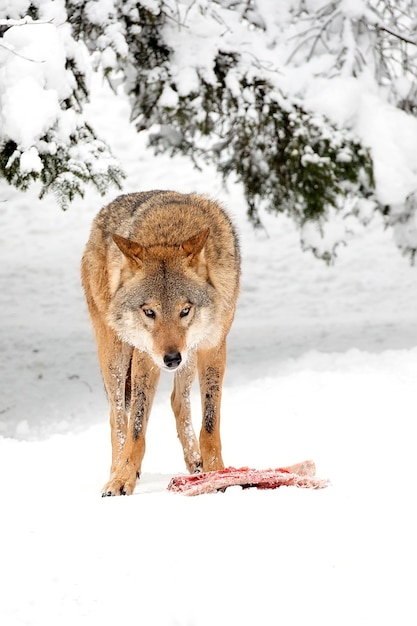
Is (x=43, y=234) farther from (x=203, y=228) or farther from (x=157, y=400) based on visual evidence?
(x=203, y=228)

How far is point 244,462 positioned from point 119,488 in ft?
6.58

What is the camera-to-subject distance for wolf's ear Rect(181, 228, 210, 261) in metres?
6.65

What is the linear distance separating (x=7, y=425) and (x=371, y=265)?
34.5 feet

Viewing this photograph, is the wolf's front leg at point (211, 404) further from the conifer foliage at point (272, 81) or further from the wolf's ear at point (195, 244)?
the conifer foliage at point (272, 81)

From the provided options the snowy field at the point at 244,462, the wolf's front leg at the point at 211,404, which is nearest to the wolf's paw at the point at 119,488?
the snowy field at the point at 244,462

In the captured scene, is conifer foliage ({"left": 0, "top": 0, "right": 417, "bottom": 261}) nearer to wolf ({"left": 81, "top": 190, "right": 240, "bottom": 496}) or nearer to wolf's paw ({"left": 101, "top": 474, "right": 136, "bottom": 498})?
wolf ({"left": 81, "top": 190, "right": 240, "bottom": 496})

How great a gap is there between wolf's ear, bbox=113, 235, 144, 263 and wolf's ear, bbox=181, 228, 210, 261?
0.30m

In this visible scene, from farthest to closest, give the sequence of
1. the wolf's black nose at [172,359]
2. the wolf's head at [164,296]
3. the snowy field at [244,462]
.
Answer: the wolf's head at [164,296], the wolf's black nose at [172,359], the snowy field at [244,462]

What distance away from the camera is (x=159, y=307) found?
21.4 feet

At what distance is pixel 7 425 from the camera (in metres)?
11.2

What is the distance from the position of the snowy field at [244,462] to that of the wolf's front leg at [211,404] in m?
0.40

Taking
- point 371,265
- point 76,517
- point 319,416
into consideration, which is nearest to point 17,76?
point 319,416

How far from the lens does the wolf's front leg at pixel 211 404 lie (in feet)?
23.4

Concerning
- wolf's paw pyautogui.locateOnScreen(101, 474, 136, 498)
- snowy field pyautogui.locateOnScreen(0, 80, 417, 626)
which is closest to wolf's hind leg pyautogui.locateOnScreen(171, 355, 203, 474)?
snowy field pyautogui.locateOnScreen(0, 80, 417, 626)
